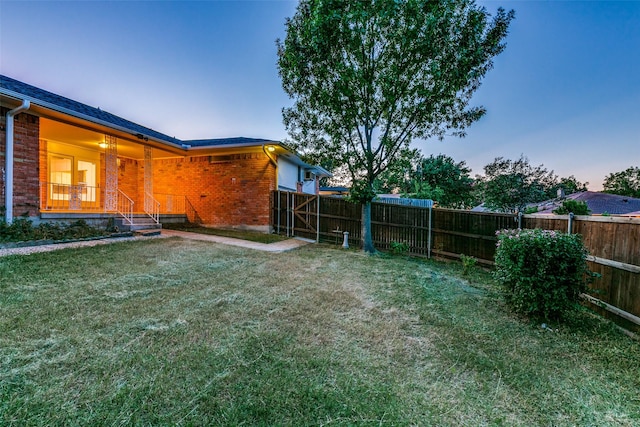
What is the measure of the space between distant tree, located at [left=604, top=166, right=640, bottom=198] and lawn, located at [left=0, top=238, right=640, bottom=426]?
49.4 m

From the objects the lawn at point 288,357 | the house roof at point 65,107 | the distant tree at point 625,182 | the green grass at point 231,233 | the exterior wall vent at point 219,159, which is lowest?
the lawn at point 288,357

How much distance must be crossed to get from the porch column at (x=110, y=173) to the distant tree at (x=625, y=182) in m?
53.6

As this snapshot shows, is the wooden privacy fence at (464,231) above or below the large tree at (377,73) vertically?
below

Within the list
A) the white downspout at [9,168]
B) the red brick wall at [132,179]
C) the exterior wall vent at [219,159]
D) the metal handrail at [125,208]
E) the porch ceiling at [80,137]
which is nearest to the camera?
the white downspout at [9,168]

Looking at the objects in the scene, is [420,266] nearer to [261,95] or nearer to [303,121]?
[303,121]

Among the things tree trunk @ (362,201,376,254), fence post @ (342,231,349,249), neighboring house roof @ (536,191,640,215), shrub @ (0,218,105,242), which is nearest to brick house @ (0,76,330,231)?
shrub @ (0,218,105,242)

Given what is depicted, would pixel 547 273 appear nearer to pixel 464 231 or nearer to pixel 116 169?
pixel 464 231

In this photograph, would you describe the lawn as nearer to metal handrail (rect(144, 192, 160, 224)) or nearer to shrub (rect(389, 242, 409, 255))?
shrub (rect(389, 242, 409, 255))

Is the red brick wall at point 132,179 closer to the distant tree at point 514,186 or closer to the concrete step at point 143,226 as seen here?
the concrete step at point 143,226

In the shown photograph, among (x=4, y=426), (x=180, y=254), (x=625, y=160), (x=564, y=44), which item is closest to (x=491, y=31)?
(x=564, y=44)

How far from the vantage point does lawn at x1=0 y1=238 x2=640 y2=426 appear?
173 centimetres

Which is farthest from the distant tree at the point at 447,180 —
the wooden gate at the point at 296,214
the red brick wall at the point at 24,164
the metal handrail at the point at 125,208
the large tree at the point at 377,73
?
the red brick wall at the point at 24,164

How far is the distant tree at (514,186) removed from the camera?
13828mm

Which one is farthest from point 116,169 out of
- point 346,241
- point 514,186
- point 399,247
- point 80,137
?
point 514,186
